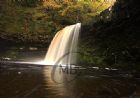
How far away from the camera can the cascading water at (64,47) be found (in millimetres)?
22103

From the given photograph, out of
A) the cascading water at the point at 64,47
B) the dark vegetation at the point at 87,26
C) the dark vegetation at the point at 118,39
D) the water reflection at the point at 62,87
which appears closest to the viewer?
the water reflection at the point at 62,87

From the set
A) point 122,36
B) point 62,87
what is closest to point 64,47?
point 122,36

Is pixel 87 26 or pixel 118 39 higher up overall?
pixel 87 26

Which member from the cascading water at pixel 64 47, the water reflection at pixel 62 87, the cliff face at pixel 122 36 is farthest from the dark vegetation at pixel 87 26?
the water reflection at pixel 62 87

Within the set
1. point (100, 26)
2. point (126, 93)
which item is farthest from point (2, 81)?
point (100, 26)

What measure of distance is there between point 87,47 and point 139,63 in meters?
4.27

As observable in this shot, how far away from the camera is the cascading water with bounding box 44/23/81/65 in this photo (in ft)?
72.5

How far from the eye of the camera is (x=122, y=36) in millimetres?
20641

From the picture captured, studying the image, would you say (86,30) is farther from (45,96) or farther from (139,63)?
(45,96)

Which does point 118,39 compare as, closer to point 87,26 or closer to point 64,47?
point 87,26

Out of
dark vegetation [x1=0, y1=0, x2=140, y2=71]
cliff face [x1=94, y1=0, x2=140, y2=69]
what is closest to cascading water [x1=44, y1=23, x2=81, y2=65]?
dark vegetation [x1=0, y1=0, x2=140, y2=71]

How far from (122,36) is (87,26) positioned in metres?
3.45

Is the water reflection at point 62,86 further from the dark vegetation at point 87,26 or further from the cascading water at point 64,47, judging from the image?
the cascading water at point 64,47

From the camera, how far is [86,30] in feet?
75.5
